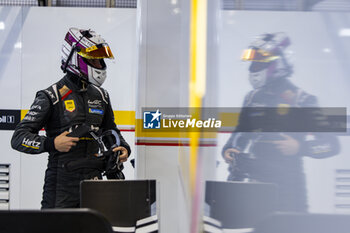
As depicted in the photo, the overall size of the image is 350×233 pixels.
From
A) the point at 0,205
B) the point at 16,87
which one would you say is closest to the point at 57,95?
the point at 16,87

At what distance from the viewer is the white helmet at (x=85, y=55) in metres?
2.59

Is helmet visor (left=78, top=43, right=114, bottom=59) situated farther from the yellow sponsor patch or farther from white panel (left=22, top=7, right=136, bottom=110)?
white panel (left=22, top=7, right=136, bottom=110)

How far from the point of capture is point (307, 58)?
342 millimetres

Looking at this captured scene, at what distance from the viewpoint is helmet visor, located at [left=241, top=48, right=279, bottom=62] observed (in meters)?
0.37

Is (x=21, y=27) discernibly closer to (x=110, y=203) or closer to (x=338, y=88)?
(x=110, y=203)

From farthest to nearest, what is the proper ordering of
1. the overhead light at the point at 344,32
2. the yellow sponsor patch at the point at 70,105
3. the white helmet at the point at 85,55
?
the white helmet at the point at 85,55
the yellow sponsor patch at the point at 70,105
the overhead light at the point at 344,32

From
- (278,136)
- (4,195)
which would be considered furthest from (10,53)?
(278,136)

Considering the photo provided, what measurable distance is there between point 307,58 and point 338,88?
40mm

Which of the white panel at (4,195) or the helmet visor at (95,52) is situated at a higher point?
the helmet visor at (95,52)

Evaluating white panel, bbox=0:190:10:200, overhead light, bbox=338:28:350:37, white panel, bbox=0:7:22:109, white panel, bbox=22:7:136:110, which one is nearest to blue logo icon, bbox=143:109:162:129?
white panel, bbox=22:7:136:110

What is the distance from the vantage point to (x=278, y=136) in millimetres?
375

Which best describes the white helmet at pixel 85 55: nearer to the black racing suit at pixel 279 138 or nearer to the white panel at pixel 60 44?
the white panel at pixel 60 44

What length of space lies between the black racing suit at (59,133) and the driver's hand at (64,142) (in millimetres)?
35

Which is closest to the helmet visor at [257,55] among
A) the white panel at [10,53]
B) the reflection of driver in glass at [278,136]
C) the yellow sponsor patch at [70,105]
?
the reflection of driver in glass at [278,136]
